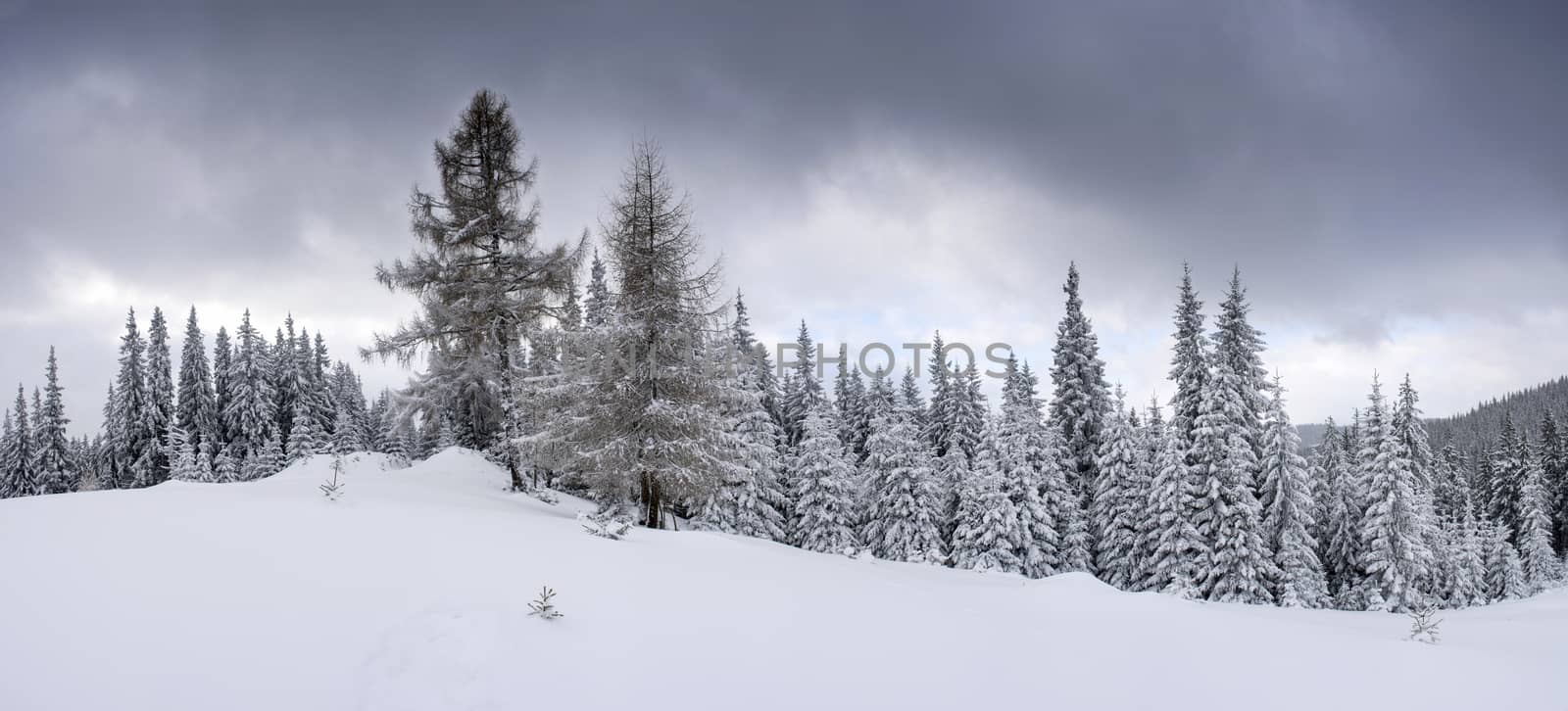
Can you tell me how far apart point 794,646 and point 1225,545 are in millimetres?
25476

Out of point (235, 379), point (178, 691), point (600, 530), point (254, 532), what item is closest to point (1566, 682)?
point (600, 530)

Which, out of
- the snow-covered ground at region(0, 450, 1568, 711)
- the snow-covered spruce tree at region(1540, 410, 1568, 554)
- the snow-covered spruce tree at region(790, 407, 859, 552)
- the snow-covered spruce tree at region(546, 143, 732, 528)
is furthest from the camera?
the snow-covered spruce tree at region(1540, 410, 1568, 554)

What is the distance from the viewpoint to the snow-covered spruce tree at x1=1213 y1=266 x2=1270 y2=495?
2700 centimetres

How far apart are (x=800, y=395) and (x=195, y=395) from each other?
1950 inches

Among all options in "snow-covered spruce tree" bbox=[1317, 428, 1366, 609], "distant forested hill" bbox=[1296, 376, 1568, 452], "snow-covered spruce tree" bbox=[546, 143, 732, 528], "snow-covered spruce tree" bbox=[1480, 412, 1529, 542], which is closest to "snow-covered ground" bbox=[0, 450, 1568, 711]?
"snow-covered spruce tree" bbox=[546, 143, 732, 528]

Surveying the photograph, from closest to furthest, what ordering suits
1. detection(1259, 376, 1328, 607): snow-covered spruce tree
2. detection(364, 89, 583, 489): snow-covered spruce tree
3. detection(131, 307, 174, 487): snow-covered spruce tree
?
detection(364, 89, 583, 489): snow-covered spruce tree
detection(1259, 376, 1328, 607): snow-covered spruce tree
detection(131, 307, 174, 487): snow-covered spruce tree

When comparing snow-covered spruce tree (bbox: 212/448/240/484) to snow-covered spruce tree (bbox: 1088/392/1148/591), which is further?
snow-covered spruce tree (bbox: 212/448/240/484)

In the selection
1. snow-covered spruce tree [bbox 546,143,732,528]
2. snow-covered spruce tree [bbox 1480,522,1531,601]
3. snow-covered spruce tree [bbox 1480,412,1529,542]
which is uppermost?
snow-covered spruce tree [bbox 546,143,732,528]

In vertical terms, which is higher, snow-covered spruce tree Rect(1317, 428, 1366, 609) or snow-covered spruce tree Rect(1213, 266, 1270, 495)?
snow-covered spruce tree Rect(1213, 266, 1270, 495)

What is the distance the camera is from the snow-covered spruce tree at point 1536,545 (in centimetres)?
4566

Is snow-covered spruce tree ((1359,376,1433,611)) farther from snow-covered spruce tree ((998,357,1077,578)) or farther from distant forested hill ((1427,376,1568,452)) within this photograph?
distant forested hill ((1427,376,1568,452))

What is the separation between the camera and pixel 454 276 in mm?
18422

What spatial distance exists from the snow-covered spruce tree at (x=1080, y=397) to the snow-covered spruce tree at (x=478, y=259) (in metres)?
23.9

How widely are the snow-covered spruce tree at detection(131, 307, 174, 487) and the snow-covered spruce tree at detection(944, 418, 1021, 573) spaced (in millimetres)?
54553
